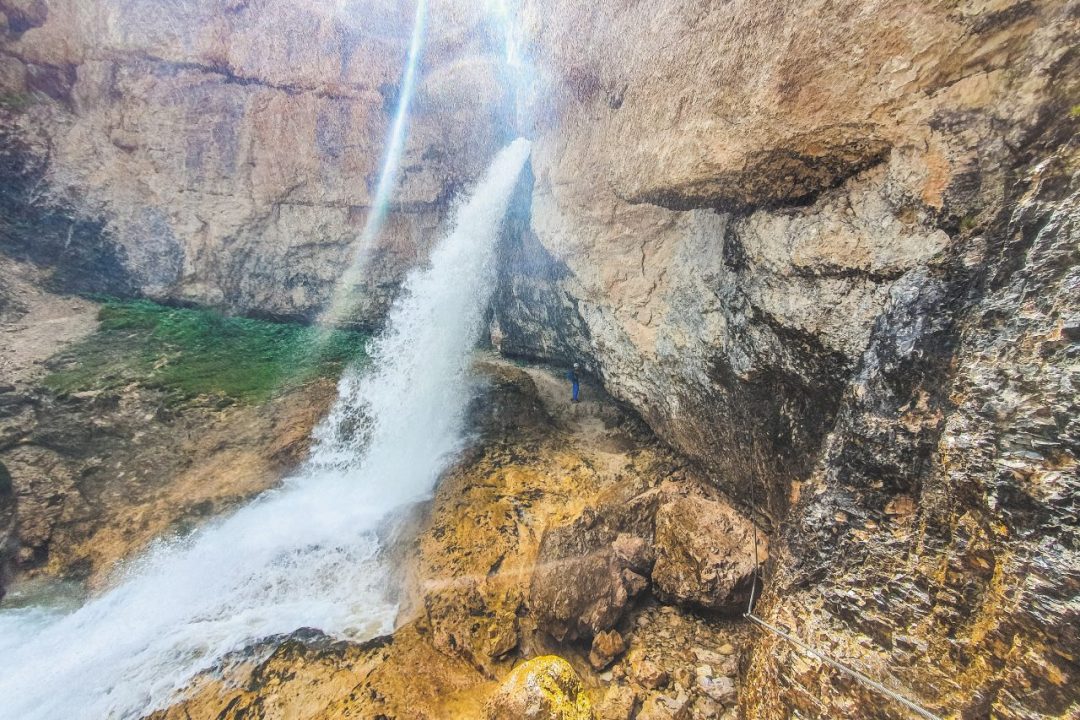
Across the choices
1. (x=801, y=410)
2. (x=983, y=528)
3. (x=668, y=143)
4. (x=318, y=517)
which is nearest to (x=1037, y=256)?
(x=983, y=528)

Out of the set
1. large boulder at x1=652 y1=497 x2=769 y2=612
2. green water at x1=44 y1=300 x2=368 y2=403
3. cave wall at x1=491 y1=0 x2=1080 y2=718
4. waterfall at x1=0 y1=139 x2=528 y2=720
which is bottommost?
waterfall at x1=0 y1=139 x2=528 y2=720

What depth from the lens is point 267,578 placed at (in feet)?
22.4

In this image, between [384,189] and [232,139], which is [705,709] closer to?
[384,189]

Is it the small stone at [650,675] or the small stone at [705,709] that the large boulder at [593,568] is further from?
the small stone at [705,709]

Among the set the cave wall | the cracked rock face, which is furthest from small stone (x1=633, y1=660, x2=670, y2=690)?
the cracked rock face

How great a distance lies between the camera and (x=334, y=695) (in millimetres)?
5215

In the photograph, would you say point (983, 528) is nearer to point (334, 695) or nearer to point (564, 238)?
point (334, 695)

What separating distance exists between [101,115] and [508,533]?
1499 cm

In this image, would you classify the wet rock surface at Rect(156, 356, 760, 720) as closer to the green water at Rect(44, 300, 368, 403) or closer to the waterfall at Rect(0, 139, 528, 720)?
the waterfall at Rect(0, 139, 528, 720)

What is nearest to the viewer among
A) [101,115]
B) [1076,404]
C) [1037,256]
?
[1076,404]

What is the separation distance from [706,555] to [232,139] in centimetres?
1513

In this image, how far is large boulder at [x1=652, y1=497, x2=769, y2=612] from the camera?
5.80m

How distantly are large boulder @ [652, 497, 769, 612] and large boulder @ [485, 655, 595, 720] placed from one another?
2.06 metres

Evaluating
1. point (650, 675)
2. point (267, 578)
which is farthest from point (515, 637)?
point (267, 578)
